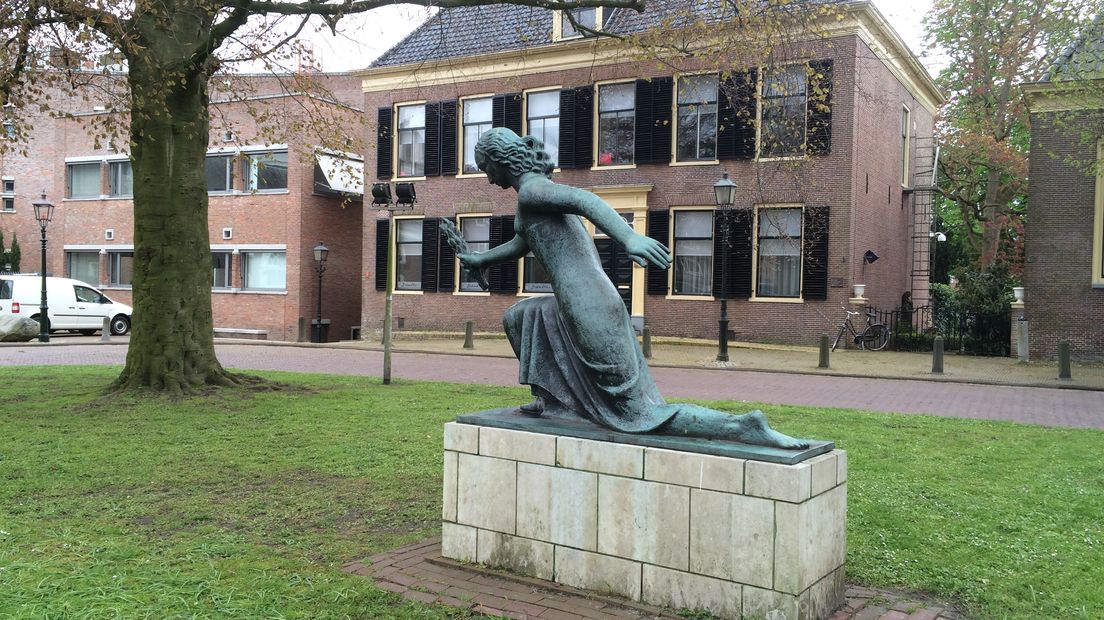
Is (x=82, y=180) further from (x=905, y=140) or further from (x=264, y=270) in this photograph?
(x=905, y=140)

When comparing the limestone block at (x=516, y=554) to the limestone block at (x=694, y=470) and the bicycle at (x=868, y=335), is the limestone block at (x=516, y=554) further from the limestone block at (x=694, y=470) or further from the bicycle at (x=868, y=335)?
the bicycle at (x=868, y=335)

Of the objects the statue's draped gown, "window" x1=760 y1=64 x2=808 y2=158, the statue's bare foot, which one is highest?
"window" x1=760 y1=64 x2=808 y2=158

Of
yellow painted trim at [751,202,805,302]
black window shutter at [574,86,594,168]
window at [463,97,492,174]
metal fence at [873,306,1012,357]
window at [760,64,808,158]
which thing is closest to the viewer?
window at [760,64,808,158]

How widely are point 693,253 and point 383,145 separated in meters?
11.2

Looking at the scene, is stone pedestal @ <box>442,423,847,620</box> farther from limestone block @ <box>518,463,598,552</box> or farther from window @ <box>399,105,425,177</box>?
window @ <box>399,105,425,177</box>

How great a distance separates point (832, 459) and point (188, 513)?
159 inches

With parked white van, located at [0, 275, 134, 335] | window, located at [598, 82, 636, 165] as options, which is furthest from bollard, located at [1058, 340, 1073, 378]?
parked white van, located at [0, 275, 134, 335]

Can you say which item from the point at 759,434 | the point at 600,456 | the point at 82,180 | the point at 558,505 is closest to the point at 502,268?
the point at 82,180

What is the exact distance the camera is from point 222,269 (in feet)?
103

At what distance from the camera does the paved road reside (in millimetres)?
11922

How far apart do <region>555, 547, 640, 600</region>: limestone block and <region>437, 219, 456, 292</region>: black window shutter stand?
23115mm

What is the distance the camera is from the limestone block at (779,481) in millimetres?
3590

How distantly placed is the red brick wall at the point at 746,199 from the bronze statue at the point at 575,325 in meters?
14.1

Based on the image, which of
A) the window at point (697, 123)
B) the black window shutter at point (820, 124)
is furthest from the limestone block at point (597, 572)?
the window at point (697, 123)
